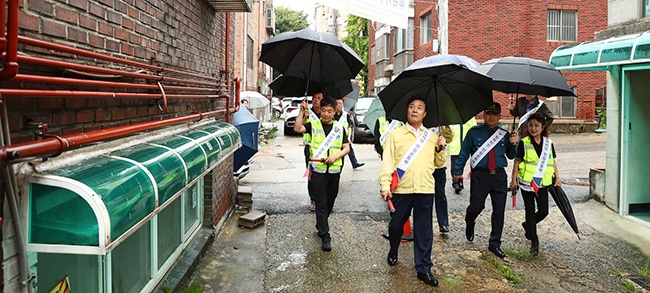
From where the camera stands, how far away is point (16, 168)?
6.38 feet

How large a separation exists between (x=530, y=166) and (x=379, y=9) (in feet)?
19.1

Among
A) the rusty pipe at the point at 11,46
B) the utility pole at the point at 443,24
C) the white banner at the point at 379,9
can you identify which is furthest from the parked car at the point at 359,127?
the rusty pipe at the point at 11,46

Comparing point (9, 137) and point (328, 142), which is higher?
point (9, 137)

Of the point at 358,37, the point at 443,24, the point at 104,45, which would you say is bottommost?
the point at 104,45

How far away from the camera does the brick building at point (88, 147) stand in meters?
1.95

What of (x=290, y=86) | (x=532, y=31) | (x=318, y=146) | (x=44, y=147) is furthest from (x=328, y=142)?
(x=532, y=31)

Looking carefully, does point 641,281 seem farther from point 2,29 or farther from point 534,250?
point 2,29

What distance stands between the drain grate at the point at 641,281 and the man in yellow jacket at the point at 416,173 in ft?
6.63

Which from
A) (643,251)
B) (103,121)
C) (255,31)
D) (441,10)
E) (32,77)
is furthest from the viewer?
(255,31)

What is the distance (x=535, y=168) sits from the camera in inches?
218

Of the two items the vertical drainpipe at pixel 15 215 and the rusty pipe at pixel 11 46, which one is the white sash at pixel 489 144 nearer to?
the vertical drainpipe at pixel 15 215

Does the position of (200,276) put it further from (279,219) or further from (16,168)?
(16,168)

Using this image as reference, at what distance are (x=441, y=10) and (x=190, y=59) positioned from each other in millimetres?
12198

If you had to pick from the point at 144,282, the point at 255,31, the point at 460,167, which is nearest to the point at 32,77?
the point at 144,282
